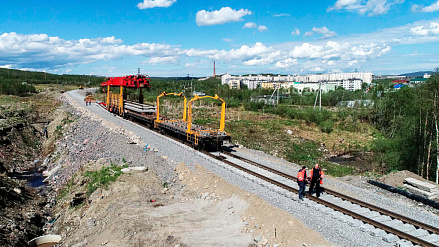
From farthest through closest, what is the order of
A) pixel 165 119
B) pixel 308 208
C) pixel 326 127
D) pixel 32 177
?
1. pixel 326 127
2. pixel 165 119
3. pixel 32 177
4. pixel 308 208

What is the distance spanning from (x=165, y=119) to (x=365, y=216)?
1582 centimetres

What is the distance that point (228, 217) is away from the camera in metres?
9.89

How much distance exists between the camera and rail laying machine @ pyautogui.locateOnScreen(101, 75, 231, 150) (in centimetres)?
1689

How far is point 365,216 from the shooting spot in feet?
30.1

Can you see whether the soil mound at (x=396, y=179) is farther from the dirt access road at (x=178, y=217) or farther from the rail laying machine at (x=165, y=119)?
the rail laying machine at (x=165, y=119)

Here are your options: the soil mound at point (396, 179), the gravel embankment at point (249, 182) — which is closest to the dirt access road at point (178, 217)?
the gravel embankment at point (249, 182)

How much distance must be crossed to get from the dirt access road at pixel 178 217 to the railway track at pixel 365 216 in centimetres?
141

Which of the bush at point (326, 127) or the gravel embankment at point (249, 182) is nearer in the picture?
the gravel embankment at point (249, 182)

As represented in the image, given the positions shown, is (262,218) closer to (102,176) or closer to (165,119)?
(102,176)

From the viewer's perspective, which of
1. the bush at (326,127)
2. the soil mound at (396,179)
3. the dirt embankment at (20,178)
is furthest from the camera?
the bush at (326,127)

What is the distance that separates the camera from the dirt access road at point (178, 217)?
8531mm

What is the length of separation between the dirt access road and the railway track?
1408 mm

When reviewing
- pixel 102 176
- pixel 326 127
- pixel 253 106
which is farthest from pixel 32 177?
pixel 253 106

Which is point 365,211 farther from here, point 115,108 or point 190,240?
point 115,108
